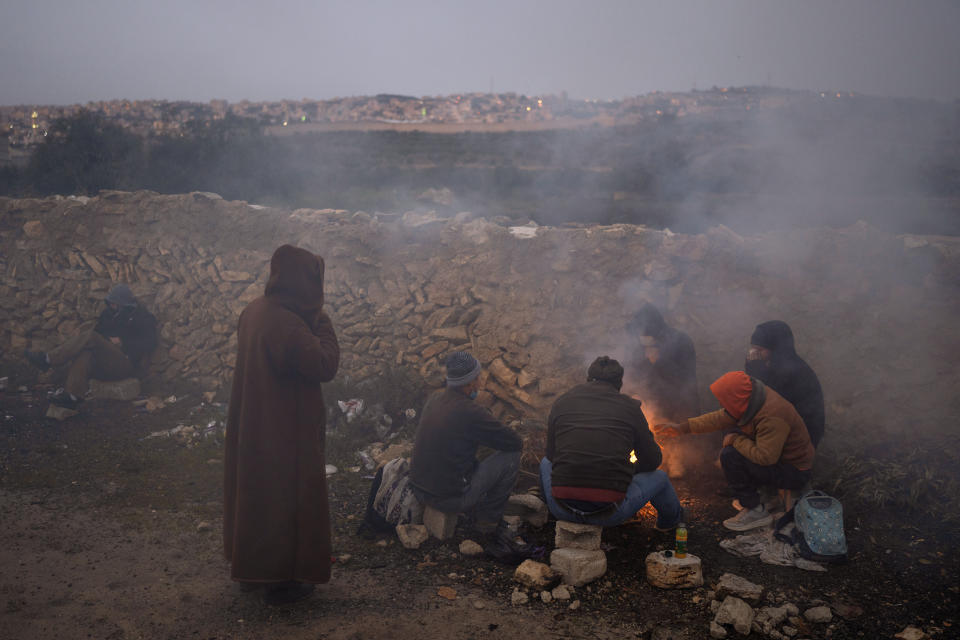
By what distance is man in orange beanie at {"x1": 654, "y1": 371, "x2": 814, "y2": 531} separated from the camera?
12.3 feet

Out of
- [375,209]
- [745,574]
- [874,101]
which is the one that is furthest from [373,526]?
[874,101]

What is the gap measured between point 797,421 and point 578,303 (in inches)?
105

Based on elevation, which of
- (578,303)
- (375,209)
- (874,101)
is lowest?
(578,303)

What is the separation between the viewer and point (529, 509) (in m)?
4.34

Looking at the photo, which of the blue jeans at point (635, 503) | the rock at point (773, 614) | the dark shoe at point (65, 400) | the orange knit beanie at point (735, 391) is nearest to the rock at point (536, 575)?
the blue jeans at point (635, 503)

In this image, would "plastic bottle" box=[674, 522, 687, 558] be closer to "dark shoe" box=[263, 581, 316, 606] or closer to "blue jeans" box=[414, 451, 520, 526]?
"blue jeans" box=[414, 451, 520, 526]

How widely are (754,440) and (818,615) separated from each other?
1081 millimetres

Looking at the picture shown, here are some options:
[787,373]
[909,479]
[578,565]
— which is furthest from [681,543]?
[909,479]

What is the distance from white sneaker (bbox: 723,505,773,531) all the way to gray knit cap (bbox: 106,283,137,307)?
22.9ft

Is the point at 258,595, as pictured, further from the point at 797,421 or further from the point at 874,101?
the point at 874,101

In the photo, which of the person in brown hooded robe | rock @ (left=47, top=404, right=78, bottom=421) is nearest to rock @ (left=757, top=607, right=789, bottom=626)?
the person in brown hooded robe

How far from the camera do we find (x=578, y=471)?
3.59m

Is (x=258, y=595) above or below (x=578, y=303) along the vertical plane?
below

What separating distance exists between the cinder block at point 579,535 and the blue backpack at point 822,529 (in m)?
1.22
